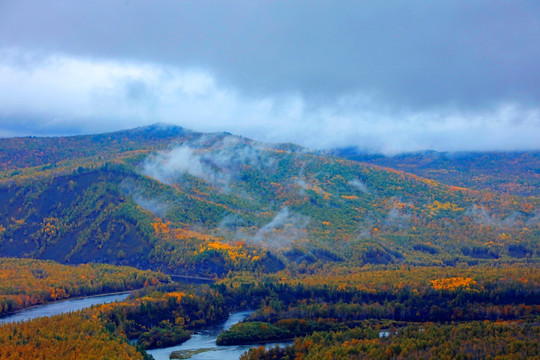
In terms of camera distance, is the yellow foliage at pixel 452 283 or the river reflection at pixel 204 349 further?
the yellow foliage at pixel 452 283

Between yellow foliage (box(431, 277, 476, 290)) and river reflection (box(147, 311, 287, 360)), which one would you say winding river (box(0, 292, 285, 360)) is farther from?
yellow foliage (box(431, 277, 476, 290))

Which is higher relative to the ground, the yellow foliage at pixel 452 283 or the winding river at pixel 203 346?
the yellow foliage at pixel 452 283

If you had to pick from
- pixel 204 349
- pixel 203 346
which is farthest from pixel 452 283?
pixel 204 349

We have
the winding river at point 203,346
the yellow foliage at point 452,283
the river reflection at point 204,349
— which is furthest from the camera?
the yellow foliage at point 452,283

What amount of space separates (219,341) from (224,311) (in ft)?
95.3

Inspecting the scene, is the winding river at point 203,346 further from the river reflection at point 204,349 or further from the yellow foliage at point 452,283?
the yellow foliage at point 452,283

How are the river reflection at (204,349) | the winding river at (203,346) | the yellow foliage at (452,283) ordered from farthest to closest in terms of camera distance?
1. the yellow foliage at (452,283)
2. the winding river at (203,346)
3. the river reflection at (204,349)

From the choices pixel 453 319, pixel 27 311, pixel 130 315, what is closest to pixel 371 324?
pixel 453 319

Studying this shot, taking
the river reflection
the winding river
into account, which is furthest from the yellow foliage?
the river reflection

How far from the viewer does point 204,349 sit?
502 feet

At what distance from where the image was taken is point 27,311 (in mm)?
A: 192875

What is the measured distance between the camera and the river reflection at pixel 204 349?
5773 inches

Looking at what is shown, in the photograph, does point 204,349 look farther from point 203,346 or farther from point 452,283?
point 452,283

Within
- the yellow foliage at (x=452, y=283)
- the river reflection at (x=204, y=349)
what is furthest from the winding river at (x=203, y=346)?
the yellow foliage at (x=452, y=283)
